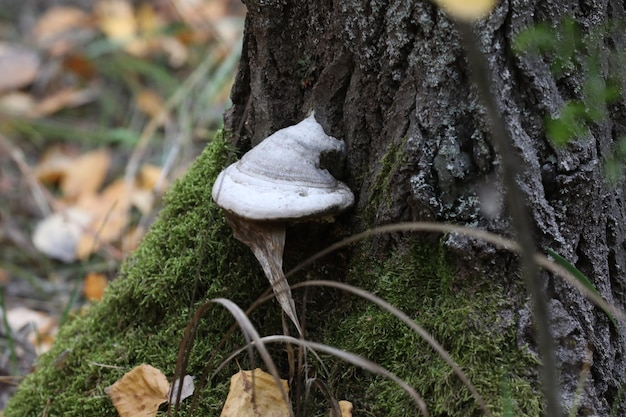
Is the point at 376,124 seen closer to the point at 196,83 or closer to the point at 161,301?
the point at 161,301

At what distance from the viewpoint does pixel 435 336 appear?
1756mm

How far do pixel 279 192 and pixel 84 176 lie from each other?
3.59m

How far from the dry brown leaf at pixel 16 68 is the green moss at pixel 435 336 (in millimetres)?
5041

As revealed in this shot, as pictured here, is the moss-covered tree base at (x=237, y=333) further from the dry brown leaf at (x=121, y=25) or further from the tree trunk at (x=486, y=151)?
the dry brown leaf at (x=121, y=25)

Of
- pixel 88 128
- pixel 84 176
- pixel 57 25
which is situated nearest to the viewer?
pixel 84 176

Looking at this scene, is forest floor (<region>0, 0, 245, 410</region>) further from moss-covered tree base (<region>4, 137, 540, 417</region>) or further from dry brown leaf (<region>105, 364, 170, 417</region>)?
dry brown leaf (<region>105, 364, 170, 417</region>)

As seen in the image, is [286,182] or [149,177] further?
[149,177]

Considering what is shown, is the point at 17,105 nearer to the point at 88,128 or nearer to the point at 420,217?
the point at 88,128

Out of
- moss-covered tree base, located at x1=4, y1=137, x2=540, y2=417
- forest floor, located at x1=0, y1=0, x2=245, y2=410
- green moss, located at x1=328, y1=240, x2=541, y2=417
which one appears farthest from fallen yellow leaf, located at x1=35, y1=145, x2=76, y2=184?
green moss, located at x1=328, y1=240, x2=541, y2=417

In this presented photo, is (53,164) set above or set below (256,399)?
below

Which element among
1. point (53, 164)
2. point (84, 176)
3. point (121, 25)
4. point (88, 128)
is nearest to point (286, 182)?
point (84, 176)

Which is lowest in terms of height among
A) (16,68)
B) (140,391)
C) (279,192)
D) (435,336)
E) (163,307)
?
(16,68)

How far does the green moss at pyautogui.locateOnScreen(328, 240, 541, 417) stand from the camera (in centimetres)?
168

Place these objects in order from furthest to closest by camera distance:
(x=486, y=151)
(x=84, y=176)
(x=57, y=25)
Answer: (x=57, y=25), (x=84, y=176), (x=486, y=151)
